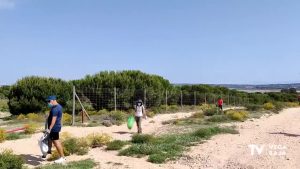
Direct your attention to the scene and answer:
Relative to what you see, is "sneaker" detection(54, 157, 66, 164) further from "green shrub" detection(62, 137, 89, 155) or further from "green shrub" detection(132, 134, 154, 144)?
"green shrub" detection(132, 134, 154, 144)

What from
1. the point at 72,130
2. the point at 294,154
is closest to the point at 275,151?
the point at 294,154

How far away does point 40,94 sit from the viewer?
105ft

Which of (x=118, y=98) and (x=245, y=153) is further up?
(x=118, y=98)

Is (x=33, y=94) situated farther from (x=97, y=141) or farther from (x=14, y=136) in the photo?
(x=97, y=141)

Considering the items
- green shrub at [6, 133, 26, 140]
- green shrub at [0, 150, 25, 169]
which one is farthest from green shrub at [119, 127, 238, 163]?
green shrub at [6, 133, 26, 140]

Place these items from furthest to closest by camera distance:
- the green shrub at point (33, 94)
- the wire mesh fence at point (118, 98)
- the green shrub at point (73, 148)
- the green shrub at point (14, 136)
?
the wire mesh fence at point (118, 98)
the green shrub at point (33, 94)
the green shrub at point (14, 136)
the green shrub at point (73, 148)

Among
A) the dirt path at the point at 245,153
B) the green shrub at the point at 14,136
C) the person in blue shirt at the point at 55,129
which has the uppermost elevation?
the person in blue shirt at the point at 55,129

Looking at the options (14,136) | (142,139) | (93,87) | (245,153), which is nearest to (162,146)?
(142,139)

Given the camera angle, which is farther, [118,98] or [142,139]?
[118,98]

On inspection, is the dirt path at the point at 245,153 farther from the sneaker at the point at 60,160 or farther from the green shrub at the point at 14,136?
the green shrub at the point at 14,136

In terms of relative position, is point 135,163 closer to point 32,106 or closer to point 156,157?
point 156,157

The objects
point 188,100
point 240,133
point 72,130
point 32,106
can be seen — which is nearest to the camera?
point 240,133

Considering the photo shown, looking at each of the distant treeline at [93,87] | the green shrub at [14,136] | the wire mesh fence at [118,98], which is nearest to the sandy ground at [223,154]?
the green shrub at [14,136]

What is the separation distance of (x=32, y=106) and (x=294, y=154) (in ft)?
73.9
